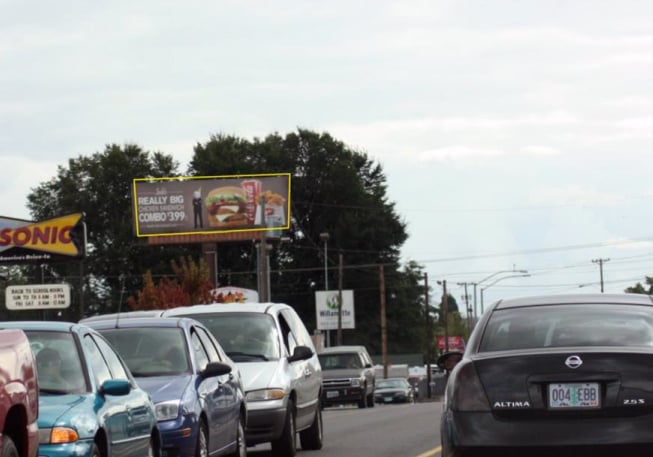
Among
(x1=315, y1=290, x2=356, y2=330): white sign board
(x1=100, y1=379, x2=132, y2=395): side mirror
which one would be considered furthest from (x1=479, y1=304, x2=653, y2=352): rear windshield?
(x1=315, y1=290, x2=356, y2=330): white sign board

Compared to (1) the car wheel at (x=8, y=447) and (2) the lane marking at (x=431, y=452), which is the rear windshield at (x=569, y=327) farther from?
(2) the lane marking at (x=431, y=452)

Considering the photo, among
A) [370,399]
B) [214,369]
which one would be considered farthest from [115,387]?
[370,399]

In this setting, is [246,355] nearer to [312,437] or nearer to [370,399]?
[312,437]

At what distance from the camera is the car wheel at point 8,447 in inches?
320

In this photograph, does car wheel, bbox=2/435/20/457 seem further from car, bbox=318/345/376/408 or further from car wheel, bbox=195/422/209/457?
car, bbox=318/345/376/408

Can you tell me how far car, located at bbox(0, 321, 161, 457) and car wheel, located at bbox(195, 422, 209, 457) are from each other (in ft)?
3.20

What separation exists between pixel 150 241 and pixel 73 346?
220 feet

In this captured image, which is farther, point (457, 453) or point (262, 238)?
point (262, 238)

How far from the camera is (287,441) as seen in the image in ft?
54.8

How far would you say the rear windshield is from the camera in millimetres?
9789

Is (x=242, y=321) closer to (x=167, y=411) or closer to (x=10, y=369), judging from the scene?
(x=167, y=411)

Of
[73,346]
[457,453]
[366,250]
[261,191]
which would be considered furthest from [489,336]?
[366,250]

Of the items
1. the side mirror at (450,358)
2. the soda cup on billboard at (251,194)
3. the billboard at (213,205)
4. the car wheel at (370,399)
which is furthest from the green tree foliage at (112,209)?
the side mirror at (450,358)

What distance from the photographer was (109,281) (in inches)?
3575
